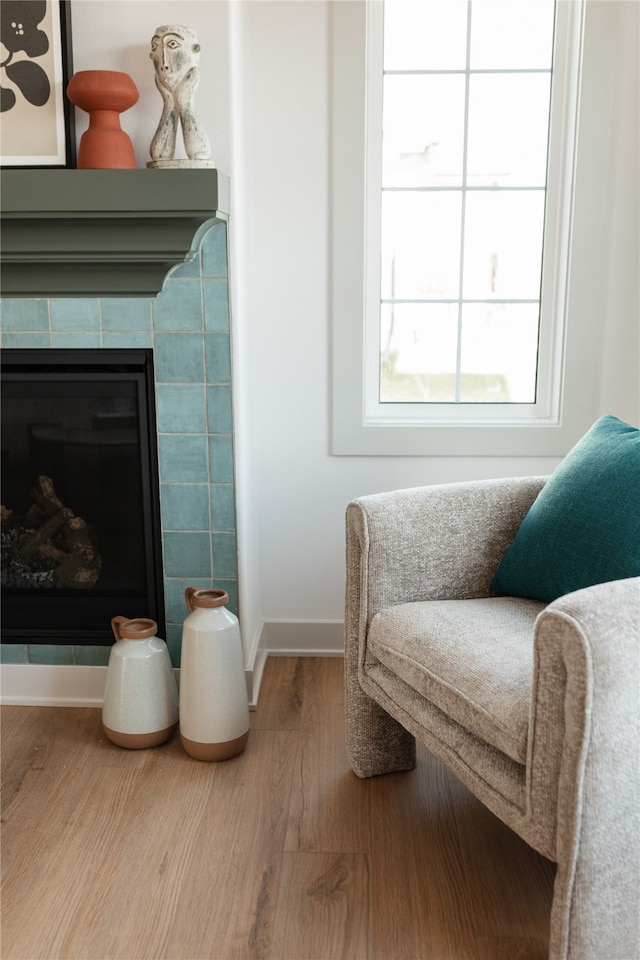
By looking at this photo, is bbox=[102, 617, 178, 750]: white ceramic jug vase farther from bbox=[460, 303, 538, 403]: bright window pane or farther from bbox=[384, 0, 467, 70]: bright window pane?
bbox=[384, 0, 467, 70]: bright window pane

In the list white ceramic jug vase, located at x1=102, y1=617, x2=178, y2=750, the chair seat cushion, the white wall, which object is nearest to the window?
the white wall

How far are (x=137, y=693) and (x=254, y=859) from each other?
22.8 inches

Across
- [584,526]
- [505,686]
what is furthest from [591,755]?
[584,526]

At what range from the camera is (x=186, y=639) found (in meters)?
2.14

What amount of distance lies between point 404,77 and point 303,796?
2.08m

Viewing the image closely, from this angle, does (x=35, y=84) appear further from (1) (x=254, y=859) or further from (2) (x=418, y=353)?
(1) (x=254, y=859)

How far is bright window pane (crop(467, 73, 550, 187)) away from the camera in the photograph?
2553mm

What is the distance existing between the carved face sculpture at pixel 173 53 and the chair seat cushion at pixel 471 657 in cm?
136

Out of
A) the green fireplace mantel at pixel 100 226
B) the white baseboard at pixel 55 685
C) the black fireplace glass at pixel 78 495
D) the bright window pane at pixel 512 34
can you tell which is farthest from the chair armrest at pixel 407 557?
the bright window pane at pixel 512 34

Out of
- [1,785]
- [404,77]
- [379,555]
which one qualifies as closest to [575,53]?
[404,77]

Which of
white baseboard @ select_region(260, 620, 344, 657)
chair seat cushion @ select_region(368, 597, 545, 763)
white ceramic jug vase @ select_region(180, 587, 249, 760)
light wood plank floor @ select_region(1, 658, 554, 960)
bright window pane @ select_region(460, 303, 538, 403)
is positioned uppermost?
bright window pane @ select_region(460, 303, 538, 403)

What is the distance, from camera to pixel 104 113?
205 centimetres

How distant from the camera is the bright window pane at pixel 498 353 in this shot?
2.70 metres

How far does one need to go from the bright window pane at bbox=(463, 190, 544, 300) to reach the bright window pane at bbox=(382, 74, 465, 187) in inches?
5.2
